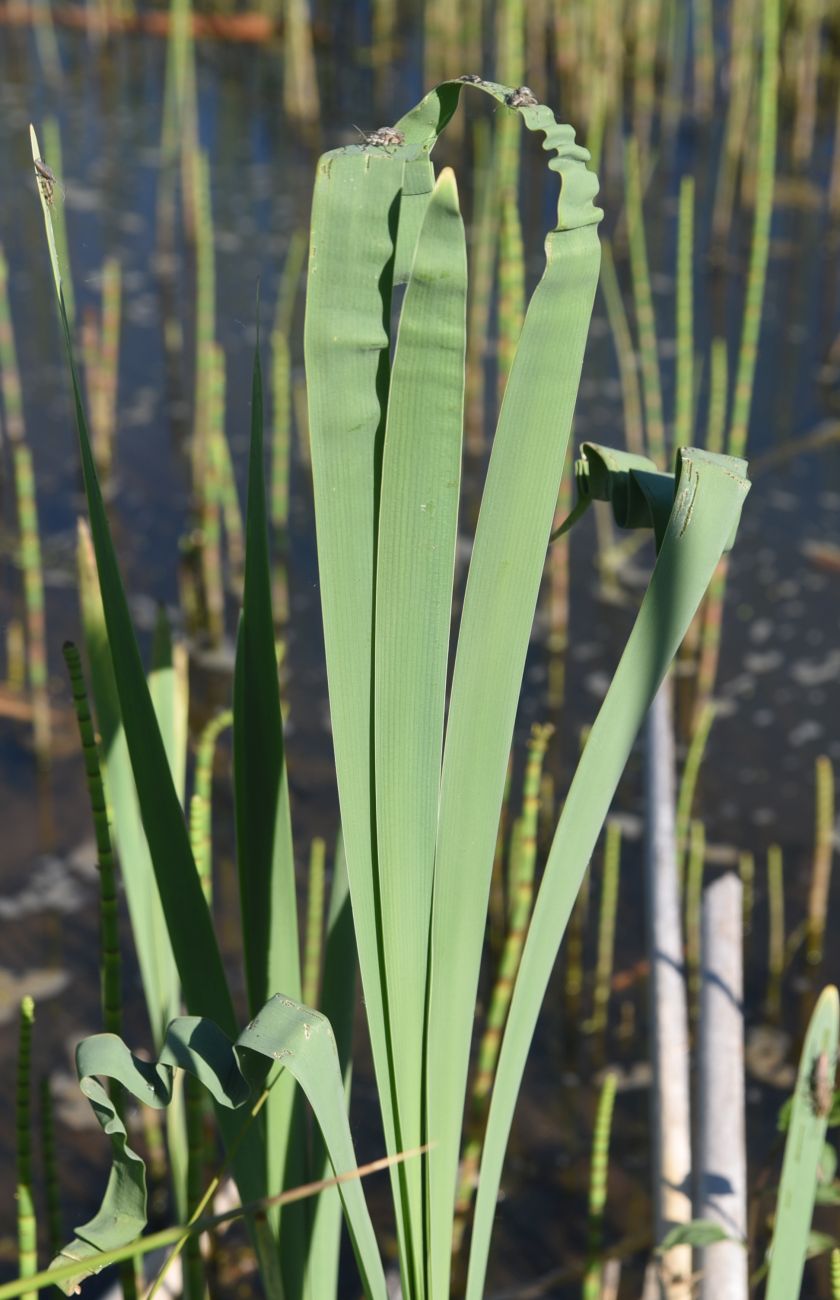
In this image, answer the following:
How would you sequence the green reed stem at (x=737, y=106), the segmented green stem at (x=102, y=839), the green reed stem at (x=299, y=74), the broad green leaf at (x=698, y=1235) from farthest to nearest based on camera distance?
the green reed stem at (x=299, y=74)
the green reed stem at (x=737, y=106)
the broad green leaf at (x=698, y=1235)
the segmented green stem at (x=102, y=839)

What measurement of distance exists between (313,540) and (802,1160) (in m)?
1.96

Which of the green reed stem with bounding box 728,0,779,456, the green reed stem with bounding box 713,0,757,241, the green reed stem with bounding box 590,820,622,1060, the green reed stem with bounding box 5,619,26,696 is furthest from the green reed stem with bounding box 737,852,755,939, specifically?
the green reed stem with bounding box 713,0,757,241

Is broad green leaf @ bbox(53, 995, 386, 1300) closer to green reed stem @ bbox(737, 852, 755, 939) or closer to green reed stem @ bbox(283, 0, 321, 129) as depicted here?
green reed stem @ bbox(737, 852, 755, 939)

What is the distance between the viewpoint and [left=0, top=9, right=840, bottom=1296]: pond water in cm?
158

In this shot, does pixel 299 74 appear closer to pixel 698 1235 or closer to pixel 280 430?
pixel 280 430

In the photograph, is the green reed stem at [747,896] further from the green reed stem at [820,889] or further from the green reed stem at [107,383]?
the green reed stem at [107,383]

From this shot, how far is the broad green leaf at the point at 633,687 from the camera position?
1.66ft

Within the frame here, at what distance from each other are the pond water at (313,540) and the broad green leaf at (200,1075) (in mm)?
508


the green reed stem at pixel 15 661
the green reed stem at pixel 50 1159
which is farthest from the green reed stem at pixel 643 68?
the green reed stem at pixel 50 1159

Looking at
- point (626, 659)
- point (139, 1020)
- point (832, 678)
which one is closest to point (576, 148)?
point (626, 659)

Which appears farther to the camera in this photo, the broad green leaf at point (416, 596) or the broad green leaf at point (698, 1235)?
the broad green leaf at point (698, 1235)

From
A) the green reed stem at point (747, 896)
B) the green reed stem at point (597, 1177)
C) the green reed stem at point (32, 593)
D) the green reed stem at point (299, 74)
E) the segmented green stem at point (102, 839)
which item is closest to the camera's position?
the segmented green stem at point (102, 839)

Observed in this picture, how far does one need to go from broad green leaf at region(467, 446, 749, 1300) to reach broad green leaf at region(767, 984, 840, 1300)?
0.57 feet

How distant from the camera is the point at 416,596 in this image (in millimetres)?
497
